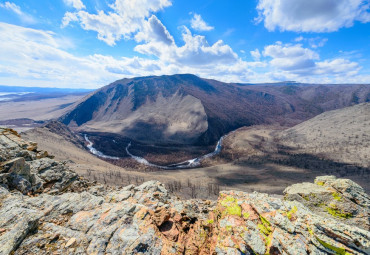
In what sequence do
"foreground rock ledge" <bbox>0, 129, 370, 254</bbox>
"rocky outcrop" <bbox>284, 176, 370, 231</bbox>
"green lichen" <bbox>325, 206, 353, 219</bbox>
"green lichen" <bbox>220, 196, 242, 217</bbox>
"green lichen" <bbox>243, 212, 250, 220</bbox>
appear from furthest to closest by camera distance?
"green lichen" <bbox>325, 206, 353, 219</bbox> < "rocky outcrop" <bbox>284, 176, 370, 231</bbox> < "green lichen" <bbox>220, 196, 242, 217</bbox> < "green lichen" <bbox>243, 212, 250, 220</bbox> < "foreground rock ledge" <bbox>0, 129, 370, 254</bbox>

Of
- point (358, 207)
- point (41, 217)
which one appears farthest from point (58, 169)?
point (358, 207)

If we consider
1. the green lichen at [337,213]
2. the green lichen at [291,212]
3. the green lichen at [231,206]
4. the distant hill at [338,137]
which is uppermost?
the green lichen at [291,212]

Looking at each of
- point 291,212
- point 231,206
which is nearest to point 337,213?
point 291,212

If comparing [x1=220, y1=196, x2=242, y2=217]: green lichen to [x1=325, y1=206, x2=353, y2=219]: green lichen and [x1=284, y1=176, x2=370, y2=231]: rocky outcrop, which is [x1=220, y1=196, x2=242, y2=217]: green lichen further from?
[x1=325, y1=206, x2=353, y2=219]: green lichen

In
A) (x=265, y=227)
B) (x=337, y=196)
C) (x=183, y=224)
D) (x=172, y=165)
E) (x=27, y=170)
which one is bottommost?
(x=172, y=165)

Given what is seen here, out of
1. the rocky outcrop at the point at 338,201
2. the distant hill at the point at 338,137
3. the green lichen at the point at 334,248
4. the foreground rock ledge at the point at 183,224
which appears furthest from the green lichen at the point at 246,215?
the distant hill at the point at 338,137

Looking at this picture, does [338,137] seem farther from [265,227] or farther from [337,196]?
[265,227]

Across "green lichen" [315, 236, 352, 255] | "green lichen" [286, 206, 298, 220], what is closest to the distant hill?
"green lichen" [286, 206, 298, 220]

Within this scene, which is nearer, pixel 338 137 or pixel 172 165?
pixel 172 165

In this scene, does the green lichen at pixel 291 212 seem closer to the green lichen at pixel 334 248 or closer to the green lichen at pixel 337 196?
the green lichen at pixel 334 248
